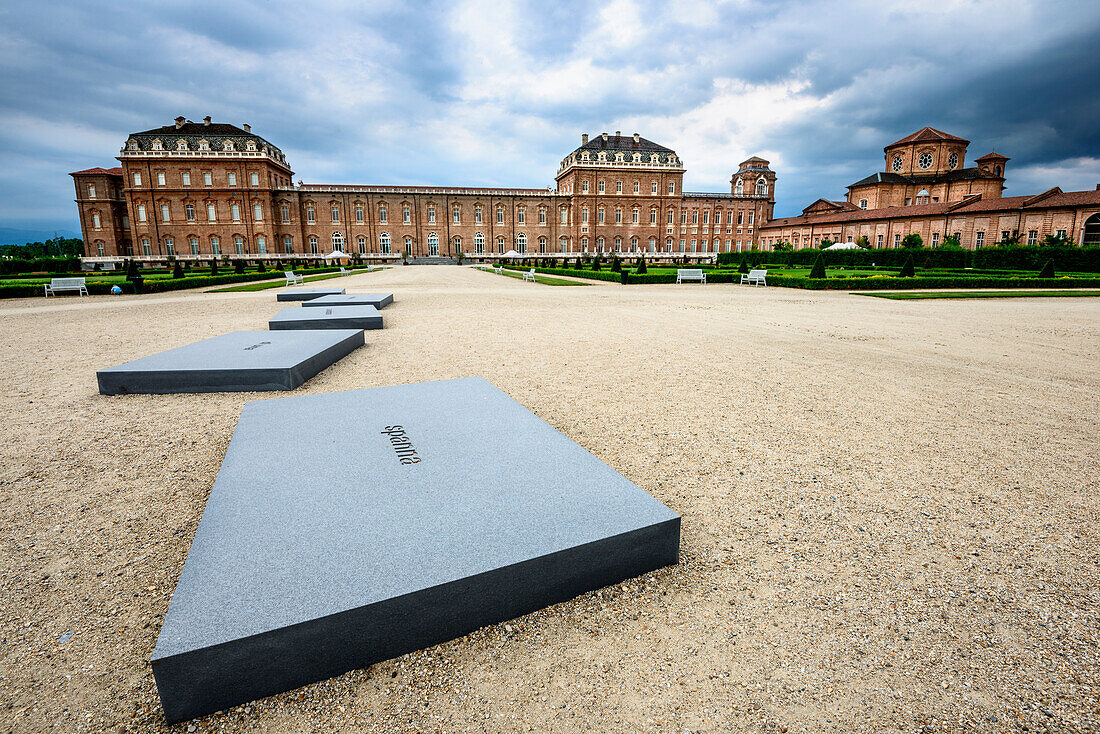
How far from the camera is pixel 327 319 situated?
26.1ft

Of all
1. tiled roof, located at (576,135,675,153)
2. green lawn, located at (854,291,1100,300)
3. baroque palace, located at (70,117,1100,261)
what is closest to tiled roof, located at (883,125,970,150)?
baroque palace, located at (70,117,1100,261)

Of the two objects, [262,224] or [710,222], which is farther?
[710,222]

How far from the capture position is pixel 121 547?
2.44 m

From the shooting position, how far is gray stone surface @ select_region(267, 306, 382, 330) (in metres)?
7.88

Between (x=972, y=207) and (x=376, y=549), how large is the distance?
188ft

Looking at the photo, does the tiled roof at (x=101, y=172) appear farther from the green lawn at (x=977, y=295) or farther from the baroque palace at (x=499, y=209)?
the green lawn at (x=977, y=295)

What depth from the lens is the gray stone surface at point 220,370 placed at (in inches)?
195

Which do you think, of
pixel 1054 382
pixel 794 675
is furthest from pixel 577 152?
pixel 794 675

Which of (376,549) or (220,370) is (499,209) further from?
(376,549)

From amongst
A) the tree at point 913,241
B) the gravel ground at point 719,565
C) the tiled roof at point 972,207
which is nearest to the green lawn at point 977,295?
the gravel ground at point 719,565

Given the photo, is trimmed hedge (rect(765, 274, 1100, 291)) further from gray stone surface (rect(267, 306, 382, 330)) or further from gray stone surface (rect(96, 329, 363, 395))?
gray stone surface (rect(96, 329, 363, 395))

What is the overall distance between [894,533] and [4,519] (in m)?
4.60

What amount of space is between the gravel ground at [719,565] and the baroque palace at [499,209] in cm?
5239

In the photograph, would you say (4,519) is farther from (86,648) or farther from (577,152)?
(577,152)
